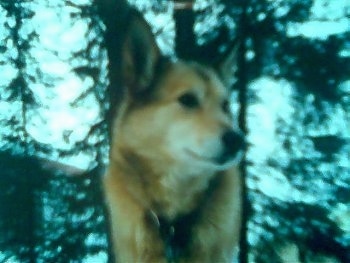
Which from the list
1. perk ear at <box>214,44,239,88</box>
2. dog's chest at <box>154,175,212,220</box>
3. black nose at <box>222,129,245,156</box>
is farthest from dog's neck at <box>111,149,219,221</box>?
perk ear at <box>214,44,239,88</box>

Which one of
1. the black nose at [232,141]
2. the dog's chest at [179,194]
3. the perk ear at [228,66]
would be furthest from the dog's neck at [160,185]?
the perk ear at [228,66]

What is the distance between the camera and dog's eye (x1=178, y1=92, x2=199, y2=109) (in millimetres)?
1608

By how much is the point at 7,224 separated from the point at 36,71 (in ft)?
1.39

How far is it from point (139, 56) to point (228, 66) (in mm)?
237

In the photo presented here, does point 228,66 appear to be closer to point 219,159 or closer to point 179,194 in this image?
point 219,159

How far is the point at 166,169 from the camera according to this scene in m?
1.66

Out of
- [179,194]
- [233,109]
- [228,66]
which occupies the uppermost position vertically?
[228,66]

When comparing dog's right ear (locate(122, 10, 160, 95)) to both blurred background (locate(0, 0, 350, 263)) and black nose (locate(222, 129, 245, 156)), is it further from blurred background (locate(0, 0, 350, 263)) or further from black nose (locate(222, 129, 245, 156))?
black nose (locate(222, 129, 245, 156))

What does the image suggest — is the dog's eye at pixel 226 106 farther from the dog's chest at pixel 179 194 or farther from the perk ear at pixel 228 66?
the dog's chest at pixel 179 194

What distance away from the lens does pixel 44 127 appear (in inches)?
66.4

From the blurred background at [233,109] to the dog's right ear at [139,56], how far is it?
0.04m

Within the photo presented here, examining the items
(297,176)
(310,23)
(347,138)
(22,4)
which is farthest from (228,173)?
(22,4)

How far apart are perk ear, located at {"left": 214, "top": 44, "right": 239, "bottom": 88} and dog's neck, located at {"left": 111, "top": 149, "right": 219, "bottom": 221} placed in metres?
0.26

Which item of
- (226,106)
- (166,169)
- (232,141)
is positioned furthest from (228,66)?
(166,169)
